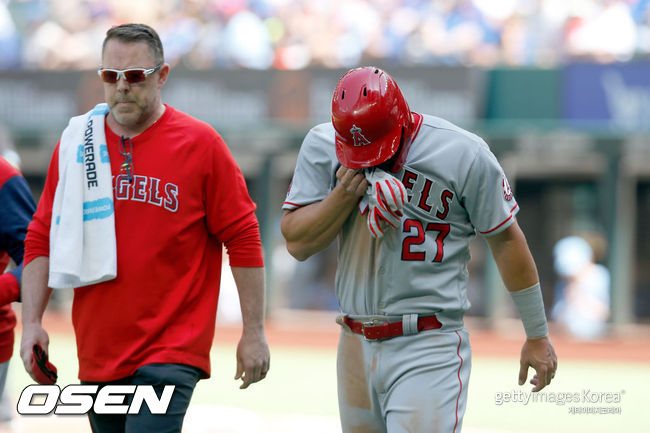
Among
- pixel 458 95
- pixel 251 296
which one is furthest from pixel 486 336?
pixel 251 296

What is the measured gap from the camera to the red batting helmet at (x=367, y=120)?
3.09m

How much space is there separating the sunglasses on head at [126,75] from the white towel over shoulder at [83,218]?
215mm

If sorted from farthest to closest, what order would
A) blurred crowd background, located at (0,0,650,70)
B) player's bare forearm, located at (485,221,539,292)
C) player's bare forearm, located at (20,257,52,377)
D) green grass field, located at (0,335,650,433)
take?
blurred crowd background, located at (0,0,650,70) < green grass field, located at (0,335,650,433) < player's bare forearm, located at (20,257,52,377) < player's bare forearm, located at (485,221,539,292)

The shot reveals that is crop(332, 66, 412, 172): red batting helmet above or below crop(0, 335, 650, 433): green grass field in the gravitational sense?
above

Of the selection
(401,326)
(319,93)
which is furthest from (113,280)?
(319,93)

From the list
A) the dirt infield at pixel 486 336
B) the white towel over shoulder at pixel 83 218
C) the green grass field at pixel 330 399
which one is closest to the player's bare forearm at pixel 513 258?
the white towel over shoulder at pixel 83 218

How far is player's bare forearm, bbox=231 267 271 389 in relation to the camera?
3477 millimetres

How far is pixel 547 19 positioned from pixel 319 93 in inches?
141

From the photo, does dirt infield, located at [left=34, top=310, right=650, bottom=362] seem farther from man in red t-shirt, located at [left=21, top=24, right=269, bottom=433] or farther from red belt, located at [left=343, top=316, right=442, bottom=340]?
red belt, located at [left=343, top=316, right=442, bottom=340]

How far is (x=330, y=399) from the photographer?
8.43 m

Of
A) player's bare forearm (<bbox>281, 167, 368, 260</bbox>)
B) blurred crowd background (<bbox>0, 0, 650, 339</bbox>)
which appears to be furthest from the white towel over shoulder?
blurred crowd background (<bbox>0, 0, 650, 339</bbox>)

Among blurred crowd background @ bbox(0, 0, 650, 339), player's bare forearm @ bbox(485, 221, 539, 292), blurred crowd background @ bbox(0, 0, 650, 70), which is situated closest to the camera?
player's bare forearm @ bbox(485, 221, 539, 292)

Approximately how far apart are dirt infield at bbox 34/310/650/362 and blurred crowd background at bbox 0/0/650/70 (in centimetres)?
397

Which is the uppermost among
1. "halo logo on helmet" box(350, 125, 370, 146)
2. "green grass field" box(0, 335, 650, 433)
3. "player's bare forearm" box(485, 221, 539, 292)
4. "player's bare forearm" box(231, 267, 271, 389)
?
"halo logo on helmet" box(350, 125, 370, 146)
